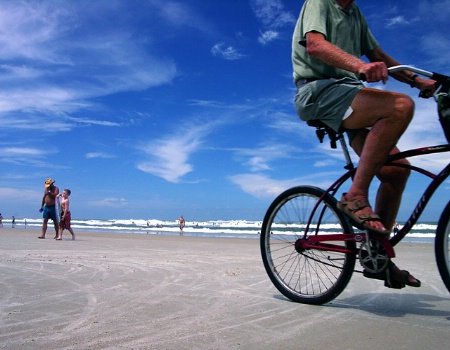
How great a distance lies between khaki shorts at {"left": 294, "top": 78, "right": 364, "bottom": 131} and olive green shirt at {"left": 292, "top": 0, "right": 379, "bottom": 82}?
0.12 meters

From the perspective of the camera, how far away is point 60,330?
2248mm

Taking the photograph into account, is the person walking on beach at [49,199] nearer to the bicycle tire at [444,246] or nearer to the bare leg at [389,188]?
the bare leg at [389,188]

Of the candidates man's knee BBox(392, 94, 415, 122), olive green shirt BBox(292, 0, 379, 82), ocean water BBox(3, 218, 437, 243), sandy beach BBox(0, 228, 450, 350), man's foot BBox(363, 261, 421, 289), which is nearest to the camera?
sandy beach BBox(0, 228, 450, 350)

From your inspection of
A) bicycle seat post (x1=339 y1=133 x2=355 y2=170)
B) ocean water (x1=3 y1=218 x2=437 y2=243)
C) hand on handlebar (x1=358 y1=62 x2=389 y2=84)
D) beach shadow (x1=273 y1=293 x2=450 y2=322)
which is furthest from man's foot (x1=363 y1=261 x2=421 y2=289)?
ocean water (x1=3 y1=218 x2=437 y2=243)

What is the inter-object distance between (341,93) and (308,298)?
156 cm

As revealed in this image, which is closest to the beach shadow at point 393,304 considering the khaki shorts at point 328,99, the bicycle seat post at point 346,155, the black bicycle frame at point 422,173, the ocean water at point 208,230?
the black bicycle frame at point 422,173

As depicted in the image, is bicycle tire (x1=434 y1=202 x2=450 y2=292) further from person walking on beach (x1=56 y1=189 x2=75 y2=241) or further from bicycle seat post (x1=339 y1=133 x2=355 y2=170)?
person walking on beach (x1=56 y1=189 x2=75 y2=241)

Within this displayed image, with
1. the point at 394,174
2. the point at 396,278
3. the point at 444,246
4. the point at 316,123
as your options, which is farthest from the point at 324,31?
the point at 396,278

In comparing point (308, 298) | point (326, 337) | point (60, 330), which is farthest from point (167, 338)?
point (308, 298)

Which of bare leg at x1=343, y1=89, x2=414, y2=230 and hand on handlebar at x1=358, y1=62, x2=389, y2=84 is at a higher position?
hand on handlebar at x1=358, y1=62, x2=389, y2=84

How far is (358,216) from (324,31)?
132 centimetres

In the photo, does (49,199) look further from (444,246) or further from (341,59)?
(444,246)

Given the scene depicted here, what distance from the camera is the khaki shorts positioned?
2910mm

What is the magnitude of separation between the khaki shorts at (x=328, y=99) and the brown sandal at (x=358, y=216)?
54cm
